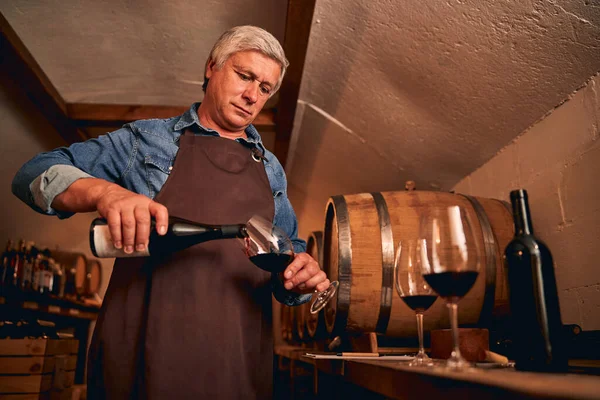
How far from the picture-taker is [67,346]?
11.6 ft

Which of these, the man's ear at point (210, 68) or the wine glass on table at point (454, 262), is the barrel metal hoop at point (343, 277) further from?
the wine glass on table at point (454, 262)

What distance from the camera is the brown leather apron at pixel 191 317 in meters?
1.15

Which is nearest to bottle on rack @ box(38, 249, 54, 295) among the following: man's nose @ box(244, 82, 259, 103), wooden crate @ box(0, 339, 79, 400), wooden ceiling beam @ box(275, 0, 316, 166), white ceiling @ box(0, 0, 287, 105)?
wooden crate @ box(0, 339, 79, 400)

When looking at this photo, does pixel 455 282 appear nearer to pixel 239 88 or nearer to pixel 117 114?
pixel 239 88

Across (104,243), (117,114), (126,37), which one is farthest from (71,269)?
(104,243)

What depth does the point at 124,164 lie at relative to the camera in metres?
1.33

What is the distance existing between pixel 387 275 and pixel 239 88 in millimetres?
910

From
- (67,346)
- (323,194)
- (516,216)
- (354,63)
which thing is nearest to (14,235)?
(67,346)

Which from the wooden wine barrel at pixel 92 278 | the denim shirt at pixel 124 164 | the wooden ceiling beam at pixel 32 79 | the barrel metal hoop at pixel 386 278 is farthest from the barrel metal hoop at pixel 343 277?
the wooden wine barrel at pixel 92 278

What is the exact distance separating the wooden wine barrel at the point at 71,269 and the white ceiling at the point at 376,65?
1.90m

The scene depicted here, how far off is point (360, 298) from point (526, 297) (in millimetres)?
995

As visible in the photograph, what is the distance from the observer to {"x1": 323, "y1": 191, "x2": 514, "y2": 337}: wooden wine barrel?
5.97 feet

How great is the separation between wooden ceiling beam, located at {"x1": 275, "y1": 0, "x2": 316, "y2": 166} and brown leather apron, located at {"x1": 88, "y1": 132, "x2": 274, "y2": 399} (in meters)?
1.19

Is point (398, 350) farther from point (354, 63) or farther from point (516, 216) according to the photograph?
point (354, 63)
